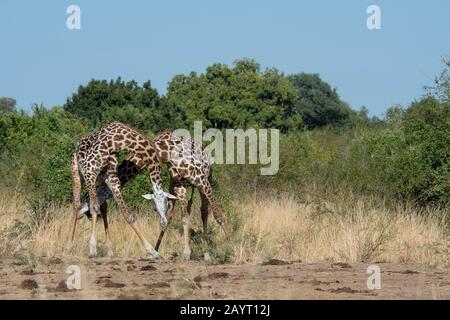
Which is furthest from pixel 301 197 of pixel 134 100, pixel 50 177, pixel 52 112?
pixel 134 100

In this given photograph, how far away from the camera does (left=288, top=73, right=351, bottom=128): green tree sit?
5756cm

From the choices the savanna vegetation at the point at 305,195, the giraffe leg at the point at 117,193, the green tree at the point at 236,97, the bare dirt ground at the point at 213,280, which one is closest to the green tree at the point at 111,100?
the green tree at the point at 236,97

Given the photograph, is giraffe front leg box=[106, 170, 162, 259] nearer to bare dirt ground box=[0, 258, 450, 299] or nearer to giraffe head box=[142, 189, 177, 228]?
giraffe head box=[142, 189, 177, 228]

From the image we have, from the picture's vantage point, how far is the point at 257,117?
42938 mm

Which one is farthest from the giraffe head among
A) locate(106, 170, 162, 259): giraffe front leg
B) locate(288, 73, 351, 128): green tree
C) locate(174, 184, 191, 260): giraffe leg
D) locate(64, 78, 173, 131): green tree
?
locate(288, 73, 351, 128): green tree

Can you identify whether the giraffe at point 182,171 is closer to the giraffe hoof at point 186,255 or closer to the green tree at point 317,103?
the giraffe hoof at point 186,255

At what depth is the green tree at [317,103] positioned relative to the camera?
5756 cm

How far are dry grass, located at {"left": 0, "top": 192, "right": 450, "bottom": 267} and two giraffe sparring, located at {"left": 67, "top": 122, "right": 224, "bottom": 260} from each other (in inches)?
17.4

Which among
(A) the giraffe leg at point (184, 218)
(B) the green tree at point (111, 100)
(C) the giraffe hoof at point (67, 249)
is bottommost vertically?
(C) the giraffe hoof at point (67, 249)

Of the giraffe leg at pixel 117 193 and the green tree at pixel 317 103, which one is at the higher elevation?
the green tree at pixel 317 103

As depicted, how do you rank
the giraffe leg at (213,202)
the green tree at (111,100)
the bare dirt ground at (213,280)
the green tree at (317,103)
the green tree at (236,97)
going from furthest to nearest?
the green tree at (317,103), the green tree at (236,97), the green tree at (111,100), the giraffe leg at (213,202), the bare dirt ground at (213,280)

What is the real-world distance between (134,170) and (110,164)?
630 millimetres

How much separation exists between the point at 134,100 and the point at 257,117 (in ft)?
25.8
